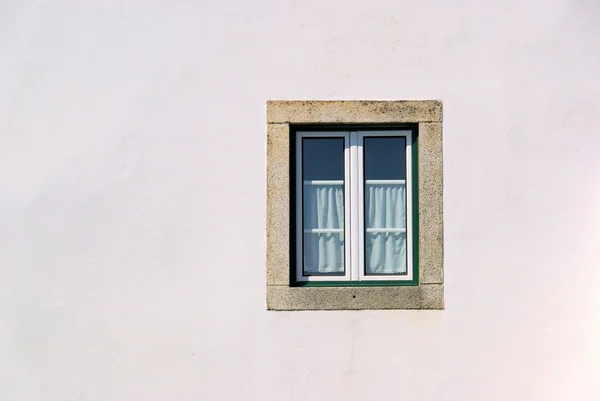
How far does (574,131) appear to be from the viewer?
12.6 feet

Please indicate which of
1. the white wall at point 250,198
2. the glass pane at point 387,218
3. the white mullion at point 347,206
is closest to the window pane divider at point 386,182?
the glass pane at point 387,218

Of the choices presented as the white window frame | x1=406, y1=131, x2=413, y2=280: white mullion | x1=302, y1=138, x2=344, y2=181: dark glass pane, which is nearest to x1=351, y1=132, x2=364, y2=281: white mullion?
the white window frame

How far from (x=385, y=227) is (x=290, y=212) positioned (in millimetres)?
673

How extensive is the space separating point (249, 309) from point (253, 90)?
1437 mm

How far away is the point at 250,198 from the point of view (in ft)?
12.6

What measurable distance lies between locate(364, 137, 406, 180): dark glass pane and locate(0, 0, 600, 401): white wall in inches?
12.7

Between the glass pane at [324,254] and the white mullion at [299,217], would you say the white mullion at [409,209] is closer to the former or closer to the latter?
the glass pane at [324,254]

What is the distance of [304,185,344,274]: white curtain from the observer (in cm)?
400

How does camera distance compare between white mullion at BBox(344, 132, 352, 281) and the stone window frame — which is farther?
white mullion at BBox(344, 132, 352, 281)

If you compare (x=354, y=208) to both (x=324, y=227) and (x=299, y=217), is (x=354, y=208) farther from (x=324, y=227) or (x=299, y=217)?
(x=299, y=217)

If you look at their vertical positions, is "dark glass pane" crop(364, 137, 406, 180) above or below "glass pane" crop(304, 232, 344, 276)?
above

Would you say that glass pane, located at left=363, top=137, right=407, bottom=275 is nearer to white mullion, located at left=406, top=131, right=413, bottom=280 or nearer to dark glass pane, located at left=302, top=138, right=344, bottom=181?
white mullion, located at left=406, top=131, right=413, bottom=280

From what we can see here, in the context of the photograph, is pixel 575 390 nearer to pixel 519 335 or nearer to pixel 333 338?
pixel 519 335

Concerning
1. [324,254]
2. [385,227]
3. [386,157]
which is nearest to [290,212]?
[324,254]
